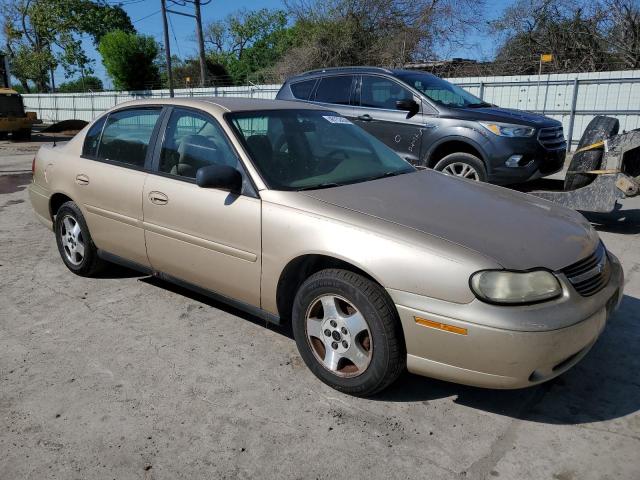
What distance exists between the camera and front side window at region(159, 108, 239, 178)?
355 cm

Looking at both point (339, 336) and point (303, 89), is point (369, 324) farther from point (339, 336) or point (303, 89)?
point (303, 89)

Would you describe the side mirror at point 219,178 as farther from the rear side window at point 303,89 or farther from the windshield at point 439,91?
the rear side window at point 303,89

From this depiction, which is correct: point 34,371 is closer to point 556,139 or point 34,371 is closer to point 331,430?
point 331,430

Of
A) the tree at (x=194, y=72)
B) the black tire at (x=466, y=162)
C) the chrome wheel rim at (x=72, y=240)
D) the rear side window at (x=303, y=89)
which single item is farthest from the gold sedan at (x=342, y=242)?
the tree at (x=194, y=72)

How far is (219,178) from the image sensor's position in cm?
322

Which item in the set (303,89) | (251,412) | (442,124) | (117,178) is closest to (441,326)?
(251,412)

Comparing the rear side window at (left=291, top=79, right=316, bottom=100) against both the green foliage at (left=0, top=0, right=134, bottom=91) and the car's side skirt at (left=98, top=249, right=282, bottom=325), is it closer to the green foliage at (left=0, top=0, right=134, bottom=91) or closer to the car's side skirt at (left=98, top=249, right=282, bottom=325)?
the car's side skirt at (left=98, top=249, right=282, bottom=325)

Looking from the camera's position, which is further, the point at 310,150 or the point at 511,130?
the point at 511,130

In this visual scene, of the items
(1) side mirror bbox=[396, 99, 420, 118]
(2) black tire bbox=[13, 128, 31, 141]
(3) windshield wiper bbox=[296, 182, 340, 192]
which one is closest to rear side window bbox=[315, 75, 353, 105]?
(1) side mirror bbox=[396, 99, 420, 118]

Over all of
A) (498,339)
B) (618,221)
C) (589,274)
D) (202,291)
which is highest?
(589,274)

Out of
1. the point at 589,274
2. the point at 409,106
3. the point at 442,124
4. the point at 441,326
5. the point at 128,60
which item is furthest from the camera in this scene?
the point at 128,60

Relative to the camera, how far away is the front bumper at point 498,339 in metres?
2.47

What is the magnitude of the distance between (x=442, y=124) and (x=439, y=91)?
33.8 inches

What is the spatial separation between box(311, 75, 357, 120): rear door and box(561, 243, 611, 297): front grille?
5.31m
